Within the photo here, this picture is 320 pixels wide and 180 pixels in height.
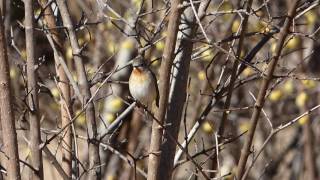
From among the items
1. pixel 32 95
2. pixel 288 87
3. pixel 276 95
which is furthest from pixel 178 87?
pixel 288 87

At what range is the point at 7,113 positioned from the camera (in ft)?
7.73

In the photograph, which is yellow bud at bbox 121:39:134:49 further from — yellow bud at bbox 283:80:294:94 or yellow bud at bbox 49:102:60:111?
yellow bud at bbox 283:80:294:94

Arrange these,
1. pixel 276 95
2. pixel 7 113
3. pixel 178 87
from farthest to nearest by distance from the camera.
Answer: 1. pixel 276 95
2. pixel 178 87
3. pixel 7 113

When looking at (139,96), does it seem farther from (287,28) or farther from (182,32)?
(287,28)

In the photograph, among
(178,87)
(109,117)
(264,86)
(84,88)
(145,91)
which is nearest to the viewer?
(264,86)

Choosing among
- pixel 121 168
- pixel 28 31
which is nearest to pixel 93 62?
pixel 121 168

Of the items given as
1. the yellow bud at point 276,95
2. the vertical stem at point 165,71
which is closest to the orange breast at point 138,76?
the vertical stem at point 165,71

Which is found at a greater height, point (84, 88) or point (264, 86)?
point (84, 88)

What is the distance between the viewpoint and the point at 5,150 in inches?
95.5

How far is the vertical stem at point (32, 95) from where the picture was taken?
7.89ft

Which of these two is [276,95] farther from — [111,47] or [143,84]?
[143,84]

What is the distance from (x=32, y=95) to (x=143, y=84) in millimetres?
1079

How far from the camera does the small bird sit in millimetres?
3383

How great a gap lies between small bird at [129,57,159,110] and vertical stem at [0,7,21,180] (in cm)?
105
